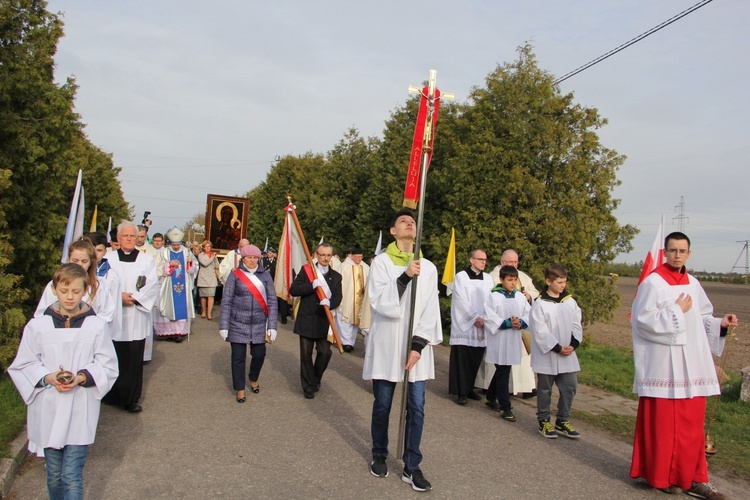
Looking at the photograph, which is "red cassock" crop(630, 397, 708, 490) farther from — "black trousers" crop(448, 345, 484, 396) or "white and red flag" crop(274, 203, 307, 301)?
"white and red flag" crop(274, 203, 307, 301)

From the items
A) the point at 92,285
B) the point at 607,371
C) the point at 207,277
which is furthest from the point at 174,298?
the point at 607,371

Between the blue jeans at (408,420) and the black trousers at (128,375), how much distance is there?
10.1 feet

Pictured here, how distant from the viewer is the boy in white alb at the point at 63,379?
3785 mm

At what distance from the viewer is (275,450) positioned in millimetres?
5695

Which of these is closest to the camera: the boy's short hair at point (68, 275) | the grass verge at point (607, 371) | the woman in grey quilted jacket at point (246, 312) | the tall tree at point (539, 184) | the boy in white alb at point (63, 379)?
the boy in white alb at point (63, 379)

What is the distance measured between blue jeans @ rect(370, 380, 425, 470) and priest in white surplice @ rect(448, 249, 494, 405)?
2981 millimetres

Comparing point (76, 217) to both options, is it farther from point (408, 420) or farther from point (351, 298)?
point (351, 298)

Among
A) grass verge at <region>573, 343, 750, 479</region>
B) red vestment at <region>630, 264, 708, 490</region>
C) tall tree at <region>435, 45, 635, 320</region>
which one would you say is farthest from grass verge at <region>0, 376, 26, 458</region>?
tall tree at <region>435, 45, 635, 320</region>

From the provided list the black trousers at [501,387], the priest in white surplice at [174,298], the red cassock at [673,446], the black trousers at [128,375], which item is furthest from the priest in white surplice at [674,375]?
Answer: the priest in white surplice at [174,298]

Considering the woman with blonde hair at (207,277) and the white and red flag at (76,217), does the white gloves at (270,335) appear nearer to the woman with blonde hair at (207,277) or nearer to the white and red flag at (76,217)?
Answer: the white and red flag at (76,217)

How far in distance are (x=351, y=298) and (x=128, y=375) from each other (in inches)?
215

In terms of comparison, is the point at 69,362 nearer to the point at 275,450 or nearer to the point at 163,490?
the point at 163,490

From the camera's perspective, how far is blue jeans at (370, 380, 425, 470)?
494 centimetres

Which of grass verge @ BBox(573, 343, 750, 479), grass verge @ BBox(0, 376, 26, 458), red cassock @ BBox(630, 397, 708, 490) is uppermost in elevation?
red cassock @ BBox(630, 397, 708, 490)
